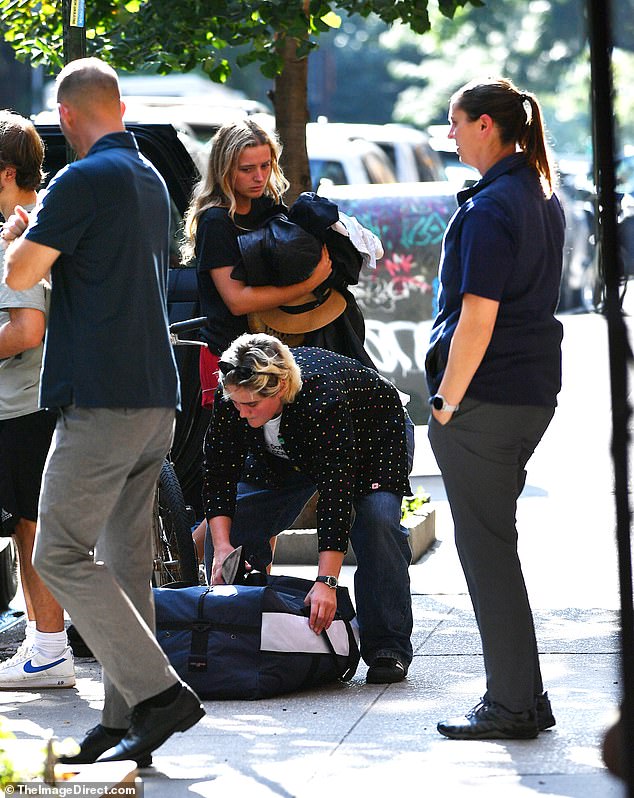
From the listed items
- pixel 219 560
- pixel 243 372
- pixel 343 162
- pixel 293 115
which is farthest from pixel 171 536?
pixel 343 162

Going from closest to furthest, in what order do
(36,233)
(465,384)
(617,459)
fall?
(617,459), (36,233), (465,384)

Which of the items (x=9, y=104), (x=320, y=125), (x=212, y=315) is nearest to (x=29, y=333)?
(x=212, y=315)

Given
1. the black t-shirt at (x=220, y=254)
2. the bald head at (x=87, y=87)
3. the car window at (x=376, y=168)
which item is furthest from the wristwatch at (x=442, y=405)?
the car window at (x=376, y=168)

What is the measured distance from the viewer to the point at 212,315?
552 cm

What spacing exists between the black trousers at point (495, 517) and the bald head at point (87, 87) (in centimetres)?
127

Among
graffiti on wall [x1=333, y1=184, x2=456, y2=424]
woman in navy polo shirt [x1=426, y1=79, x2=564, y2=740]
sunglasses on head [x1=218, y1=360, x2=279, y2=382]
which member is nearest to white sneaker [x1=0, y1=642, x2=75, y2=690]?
sunglasses on head [x1=218, y1=360, x2=279, y2=382]

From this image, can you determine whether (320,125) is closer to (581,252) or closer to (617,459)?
(581,252)

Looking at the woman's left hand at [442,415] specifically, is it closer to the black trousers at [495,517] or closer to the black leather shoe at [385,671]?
the black trousers at [495,517]

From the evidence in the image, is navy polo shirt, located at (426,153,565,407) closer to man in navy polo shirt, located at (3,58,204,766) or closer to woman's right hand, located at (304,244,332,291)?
man in navy polo shirt, located at (3,58,204,766)

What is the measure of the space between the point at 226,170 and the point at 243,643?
1.70m

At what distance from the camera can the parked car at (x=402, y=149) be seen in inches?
711

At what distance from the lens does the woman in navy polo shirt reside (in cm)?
407

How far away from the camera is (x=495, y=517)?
4152mm

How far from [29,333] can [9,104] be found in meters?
7.02
